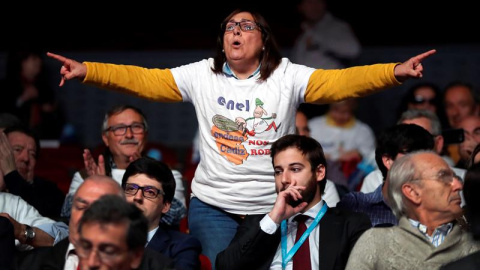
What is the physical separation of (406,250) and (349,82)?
889 millimetres

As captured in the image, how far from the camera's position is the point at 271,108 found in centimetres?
493

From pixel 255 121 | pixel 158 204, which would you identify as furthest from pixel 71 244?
pixel 255 121

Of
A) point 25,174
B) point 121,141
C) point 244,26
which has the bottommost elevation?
point 25,174

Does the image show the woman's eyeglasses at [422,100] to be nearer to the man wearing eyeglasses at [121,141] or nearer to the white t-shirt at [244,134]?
the man wearing eyeglasses at [121,141]

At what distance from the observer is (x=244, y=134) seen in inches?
195

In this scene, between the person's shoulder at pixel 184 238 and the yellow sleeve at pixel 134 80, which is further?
the yellow sleeve at pixel 134 80

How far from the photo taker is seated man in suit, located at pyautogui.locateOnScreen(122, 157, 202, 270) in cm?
472

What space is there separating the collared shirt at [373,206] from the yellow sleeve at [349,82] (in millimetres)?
600

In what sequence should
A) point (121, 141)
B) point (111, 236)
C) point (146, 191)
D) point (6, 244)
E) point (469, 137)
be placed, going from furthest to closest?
point (469, 137) → point (121, 141) → point (146, 191) → point (6, 244) → point (111, 236)

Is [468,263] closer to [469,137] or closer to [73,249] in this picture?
[73,249]

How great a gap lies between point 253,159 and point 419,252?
3.26ft

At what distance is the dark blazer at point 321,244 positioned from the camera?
460 centimetres

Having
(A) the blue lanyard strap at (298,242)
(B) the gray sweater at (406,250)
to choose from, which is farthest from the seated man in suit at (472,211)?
(A) the blue lanyard strap at (298,242)

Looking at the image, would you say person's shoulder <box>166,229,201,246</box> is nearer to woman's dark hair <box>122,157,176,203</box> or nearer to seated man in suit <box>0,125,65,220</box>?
woman's dark hair <box>122,157,176,203</box>
